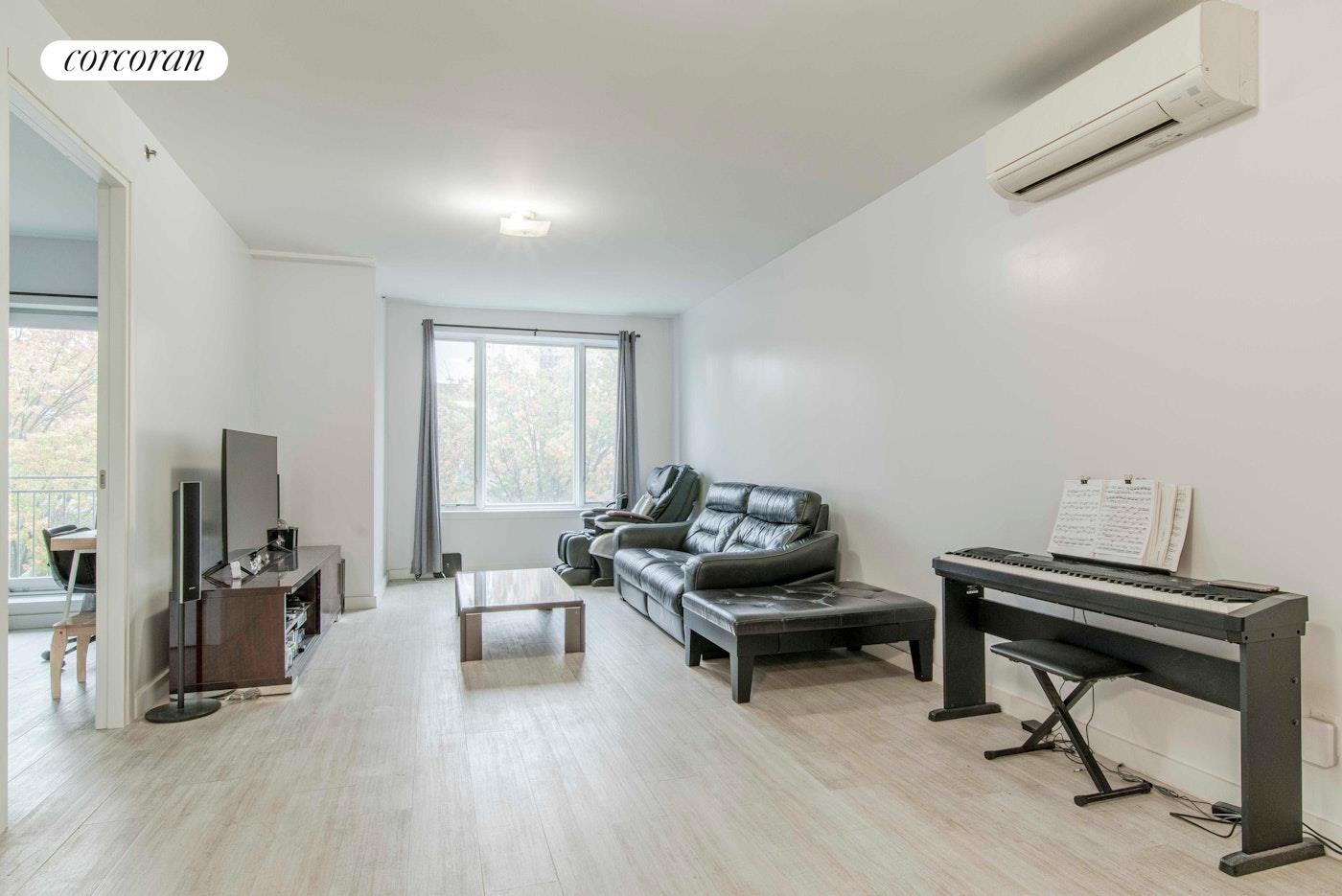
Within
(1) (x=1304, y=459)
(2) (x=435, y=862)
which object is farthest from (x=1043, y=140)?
(2) (x=435, y=862)

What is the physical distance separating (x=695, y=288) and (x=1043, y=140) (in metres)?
3.86

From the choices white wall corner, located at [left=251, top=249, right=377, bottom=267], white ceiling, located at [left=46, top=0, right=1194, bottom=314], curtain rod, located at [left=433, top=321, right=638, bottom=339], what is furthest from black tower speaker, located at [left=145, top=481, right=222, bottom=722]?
curtain rod, located at [left=433, top=321, right=638, bottom=339]

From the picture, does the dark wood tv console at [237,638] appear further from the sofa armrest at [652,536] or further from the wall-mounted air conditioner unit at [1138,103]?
the wall-mounted air conditioner unit at [1138,103]

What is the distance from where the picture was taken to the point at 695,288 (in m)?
6.32

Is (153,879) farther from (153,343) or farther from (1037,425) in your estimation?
(1037,425)

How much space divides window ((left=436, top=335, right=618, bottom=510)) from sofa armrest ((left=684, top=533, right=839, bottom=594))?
3566 millimetres

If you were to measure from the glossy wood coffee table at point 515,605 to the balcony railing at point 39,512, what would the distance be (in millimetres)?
2867

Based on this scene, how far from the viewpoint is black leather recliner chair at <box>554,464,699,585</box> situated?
6.31m

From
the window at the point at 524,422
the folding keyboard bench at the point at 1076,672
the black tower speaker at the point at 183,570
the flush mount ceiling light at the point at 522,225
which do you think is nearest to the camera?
the folding keyboard bench at the point at 1076,672

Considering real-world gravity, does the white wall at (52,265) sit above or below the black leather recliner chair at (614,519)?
above

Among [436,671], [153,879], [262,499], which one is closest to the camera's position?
[153,879]

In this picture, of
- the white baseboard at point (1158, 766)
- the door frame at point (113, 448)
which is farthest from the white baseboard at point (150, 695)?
the white baseboard at point (1158, 766)

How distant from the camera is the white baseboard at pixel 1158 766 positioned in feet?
6.95

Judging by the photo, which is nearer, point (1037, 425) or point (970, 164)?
point (1037, 425)
